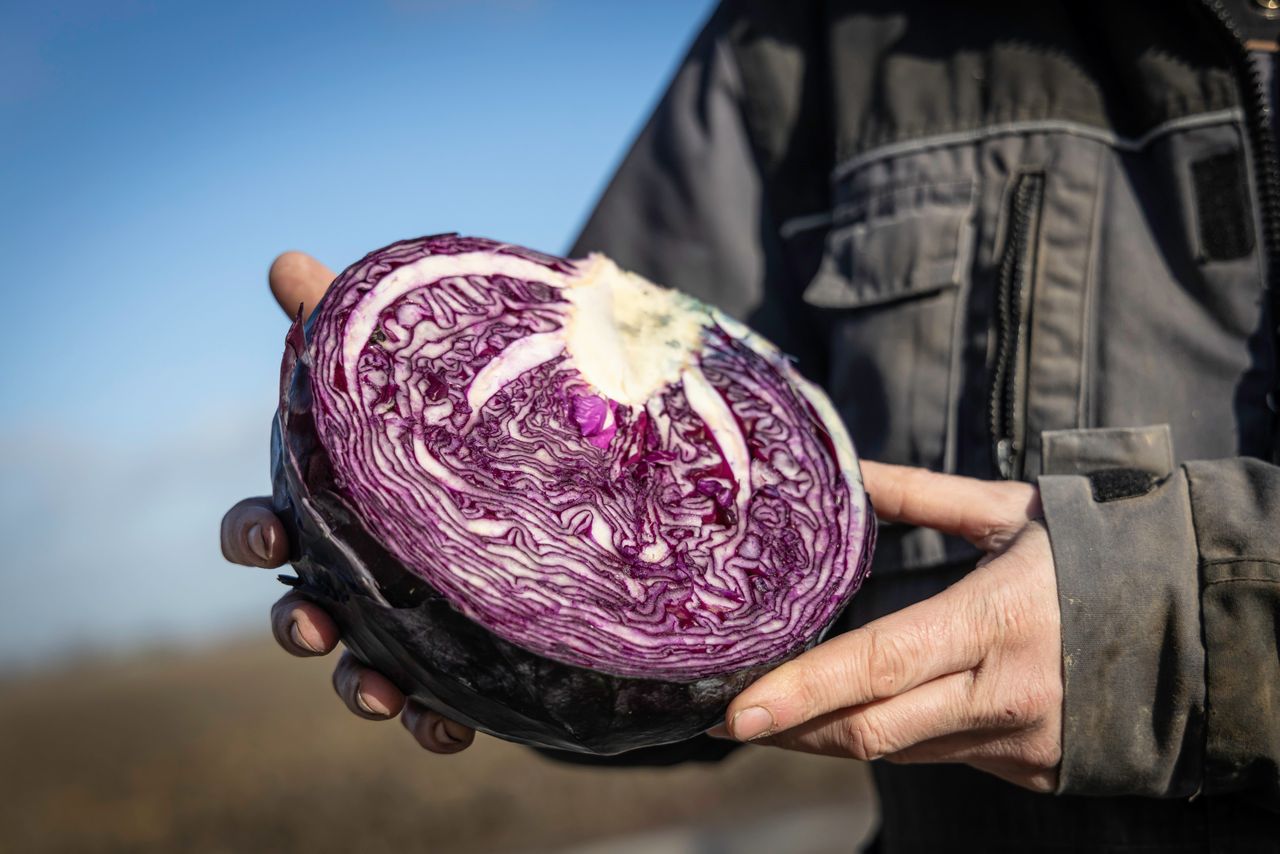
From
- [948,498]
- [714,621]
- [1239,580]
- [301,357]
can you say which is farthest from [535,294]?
[1239,580]

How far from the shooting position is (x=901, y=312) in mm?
2598

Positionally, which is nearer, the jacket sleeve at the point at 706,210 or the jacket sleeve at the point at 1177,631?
the jacket sleeve at the point at 1177,631

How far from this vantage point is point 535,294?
2.34 meters

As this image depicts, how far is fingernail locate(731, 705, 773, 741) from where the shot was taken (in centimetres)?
179

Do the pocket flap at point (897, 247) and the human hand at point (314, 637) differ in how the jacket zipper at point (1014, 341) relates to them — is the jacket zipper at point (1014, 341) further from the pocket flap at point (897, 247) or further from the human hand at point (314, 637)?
the human hand at point (314, 637)

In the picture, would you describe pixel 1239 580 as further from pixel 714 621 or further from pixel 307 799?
pixel 307 799

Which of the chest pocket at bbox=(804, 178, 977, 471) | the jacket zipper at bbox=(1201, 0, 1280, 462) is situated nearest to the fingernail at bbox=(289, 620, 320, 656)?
the chest pocket at bbox=(804, 178, 977, 471)

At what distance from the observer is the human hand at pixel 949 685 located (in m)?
1.82

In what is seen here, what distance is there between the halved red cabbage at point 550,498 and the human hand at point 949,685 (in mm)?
97

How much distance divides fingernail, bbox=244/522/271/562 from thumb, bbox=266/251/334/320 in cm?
67

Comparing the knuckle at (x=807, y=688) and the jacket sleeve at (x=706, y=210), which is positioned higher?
the jacket sleeve at (x=706, y=210)

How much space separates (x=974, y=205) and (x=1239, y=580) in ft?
3.59

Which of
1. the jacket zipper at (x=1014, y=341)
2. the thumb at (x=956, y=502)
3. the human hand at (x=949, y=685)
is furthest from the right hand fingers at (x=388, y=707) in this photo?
the jacket zipper at (x=1014, y=341)

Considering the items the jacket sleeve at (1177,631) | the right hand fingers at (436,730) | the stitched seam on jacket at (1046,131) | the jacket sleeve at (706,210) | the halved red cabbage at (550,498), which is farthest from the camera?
the jacket sleeve at (706,210)
